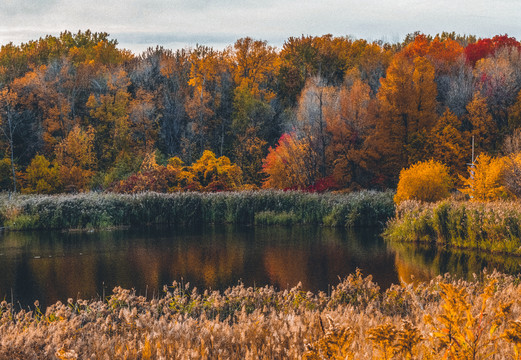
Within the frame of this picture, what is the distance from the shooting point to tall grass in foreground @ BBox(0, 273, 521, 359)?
323cm

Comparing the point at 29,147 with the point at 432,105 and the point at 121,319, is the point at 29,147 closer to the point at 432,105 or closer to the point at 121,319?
the point at 432,105

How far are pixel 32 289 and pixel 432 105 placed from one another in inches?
1245

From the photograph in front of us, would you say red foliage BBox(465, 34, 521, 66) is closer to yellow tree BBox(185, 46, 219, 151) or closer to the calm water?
yellow tree BBox(185, 46, 219, 151)

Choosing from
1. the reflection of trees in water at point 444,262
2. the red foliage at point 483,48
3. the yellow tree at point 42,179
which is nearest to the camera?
the reflection of trees in water at point 444,262

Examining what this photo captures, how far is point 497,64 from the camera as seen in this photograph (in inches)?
1778

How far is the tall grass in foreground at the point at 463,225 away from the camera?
762 inches

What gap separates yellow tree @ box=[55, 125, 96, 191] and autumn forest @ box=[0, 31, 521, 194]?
0.11m

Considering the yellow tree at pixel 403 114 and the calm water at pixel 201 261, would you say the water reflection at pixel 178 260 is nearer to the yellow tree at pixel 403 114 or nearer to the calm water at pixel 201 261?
the calm water at pixel 201 261

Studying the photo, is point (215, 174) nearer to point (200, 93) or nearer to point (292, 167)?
point (292, 167)

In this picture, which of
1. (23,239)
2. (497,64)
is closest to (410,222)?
(23,239)

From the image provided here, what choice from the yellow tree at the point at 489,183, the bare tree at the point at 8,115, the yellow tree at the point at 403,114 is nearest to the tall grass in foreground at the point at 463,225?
the yellow tree at the point at 489,183

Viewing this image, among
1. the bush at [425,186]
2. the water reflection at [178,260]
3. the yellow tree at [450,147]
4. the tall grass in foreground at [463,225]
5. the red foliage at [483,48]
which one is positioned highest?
the red foliage at [483,48]

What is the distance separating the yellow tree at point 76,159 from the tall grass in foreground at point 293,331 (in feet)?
112

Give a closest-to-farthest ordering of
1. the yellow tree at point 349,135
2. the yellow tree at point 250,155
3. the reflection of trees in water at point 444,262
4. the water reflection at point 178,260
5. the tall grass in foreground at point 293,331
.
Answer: the tall grass in foreground at point 293,331
the water reflection at point 178,260
the reflection of trees in water at point 444,262
the yellow tree at point 349,135
the yellow tree at point 250,155
